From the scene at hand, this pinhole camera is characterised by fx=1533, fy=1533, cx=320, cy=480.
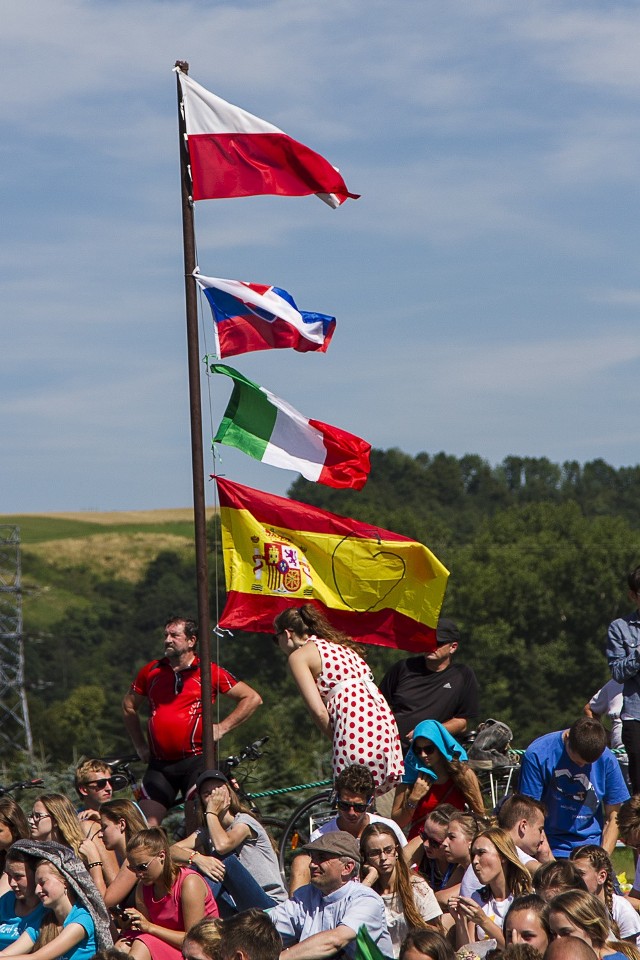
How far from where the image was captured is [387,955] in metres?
6.51

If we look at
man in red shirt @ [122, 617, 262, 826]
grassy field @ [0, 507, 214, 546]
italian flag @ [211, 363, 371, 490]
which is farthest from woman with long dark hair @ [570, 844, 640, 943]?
grassy field @ [0, 507, 214, 546]

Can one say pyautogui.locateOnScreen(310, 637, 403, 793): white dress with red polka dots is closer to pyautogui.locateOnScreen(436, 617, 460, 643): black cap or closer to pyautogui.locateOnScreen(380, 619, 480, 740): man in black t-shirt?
pyautogui.locateOnScreen(380, 619, 480, 740): man in black t-shirt

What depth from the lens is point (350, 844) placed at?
664 centimetres

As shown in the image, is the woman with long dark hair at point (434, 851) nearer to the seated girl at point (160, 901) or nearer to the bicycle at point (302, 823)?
the seated girl at point (160, 901)

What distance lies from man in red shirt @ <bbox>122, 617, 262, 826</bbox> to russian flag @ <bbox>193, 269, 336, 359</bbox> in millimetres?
1756

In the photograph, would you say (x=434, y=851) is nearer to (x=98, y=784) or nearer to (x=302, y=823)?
(x=98, y=784)

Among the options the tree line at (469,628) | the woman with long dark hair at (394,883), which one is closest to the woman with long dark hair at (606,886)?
the woman with long dark hair at (394,883)

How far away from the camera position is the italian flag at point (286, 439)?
30.8ft

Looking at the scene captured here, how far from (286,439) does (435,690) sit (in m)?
1.80

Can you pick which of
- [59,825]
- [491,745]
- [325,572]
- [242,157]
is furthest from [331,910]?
[242,157]

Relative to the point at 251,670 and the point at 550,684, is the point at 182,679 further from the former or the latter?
the point at 550,684

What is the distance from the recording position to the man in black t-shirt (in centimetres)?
927

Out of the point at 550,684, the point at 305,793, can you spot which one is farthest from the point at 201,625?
the point at 550,684

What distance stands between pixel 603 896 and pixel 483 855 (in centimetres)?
56
